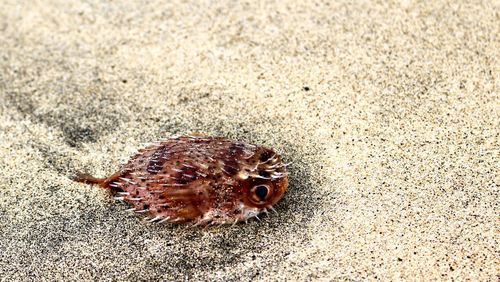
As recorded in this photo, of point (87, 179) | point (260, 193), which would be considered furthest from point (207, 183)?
point (87, 179)

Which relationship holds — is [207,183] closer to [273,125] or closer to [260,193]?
[260,193]

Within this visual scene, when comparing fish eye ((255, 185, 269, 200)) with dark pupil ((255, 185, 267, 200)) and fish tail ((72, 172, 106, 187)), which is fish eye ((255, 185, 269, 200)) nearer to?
dark pupil ((255, 185, 267, 200))

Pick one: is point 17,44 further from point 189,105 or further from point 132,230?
point 132,230

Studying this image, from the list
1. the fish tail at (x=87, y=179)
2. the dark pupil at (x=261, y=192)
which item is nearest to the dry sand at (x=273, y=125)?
the fish tail at (x=87, y=179)

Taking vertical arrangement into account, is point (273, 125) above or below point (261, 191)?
below

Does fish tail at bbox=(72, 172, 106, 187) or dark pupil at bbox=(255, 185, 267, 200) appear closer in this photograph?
dark pupil at bbox=(255, 185, 267, 200)

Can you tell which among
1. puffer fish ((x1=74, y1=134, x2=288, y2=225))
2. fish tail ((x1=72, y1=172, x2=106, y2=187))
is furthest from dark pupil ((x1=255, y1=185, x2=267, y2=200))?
fish tail ((x1=72, y1=172, x2=106, y2=187))

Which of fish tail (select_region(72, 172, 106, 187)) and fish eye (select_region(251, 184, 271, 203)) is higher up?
fish eye (select_region(251, 184, 271, 203))
